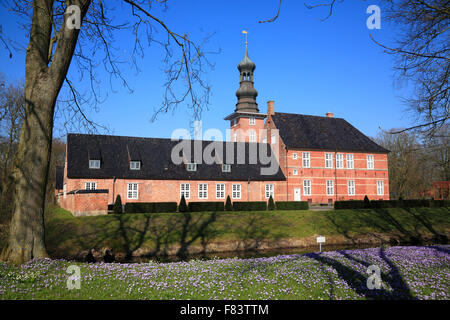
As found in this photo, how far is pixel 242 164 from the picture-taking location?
114 ft

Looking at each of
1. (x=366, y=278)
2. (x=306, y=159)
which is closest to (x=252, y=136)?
(x=306, y=159)

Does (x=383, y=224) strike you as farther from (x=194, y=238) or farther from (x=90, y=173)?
(x=90, y=173)

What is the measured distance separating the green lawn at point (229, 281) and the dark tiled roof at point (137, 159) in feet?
73.9

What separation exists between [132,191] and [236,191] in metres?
10.1

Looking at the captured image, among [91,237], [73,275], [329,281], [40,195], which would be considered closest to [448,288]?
[329,281]

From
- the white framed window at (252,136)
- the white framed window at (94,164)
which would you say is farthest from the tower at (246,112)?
the white framed window at (94,164)

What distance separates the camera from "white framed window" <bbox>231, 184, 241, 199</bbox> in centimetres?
3312

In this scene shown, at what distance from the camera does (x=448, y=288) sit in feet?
22.6

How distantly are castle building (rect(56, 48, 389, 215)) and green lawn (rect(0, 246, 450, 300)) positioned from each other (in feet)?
57.5

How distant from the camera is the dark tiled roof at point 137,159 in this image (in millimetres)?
29406

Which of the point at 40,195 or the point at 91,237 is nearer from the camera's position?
the point at 40,195

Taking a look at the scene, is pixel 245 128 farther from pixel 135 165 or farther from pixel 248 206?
pixel 248 206
